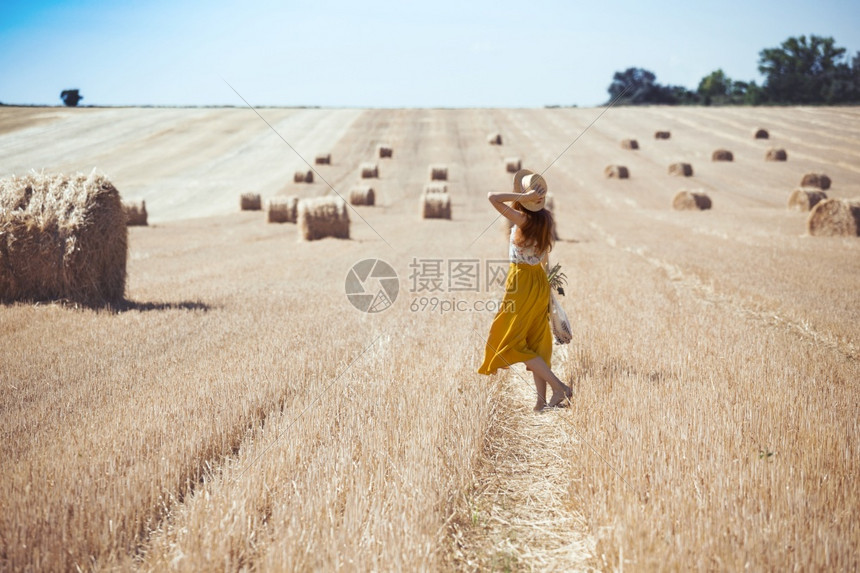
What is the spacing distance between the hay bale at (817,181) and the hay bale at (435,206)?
1818 centimetres

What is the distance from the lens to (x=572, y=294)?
9.35 metres

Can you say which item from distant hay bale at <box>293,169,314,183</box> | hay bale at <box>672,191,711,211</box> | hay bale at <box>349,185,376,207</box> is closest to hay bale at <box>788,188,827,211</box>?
hay bale at <box>672,191,711,211</box>

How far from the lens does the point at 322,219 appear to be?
58.7ft

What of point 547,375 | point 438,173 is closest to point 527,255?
point 547,375

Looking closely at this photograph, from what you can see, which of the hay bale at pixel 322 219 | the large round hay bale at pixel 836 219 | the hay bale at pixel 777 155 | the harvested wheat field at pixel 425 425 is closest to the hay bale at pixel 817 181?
the hay bale at pixel 777 155

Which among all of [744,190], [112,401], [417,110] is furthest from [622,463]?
[417,110]

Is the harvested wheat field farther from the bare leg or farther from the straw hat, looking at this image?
the straw hat

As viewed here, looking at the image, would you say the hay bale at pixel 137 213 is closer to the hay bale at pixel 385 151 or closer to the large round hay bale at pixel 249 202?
the large round hay bale at pixel 249 202

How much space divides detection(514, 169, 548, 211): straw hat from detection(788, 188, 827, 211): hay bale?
934 inches

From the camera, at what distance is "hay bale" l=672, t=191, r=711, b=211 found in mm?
26453

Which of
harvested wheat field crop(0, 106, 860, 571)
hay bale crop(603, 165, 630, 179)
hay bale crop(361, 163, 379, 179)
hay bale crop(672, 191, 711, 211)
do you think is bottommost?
harvested wheat field crop(0, 106, 860, 571)

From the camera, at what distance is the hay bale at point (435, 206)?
81.3 ft

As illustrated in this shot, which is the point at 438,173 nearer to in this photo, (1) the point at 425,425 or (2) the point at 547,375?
(2) the point at 547,375

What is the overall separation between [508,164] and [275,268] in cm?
2622
